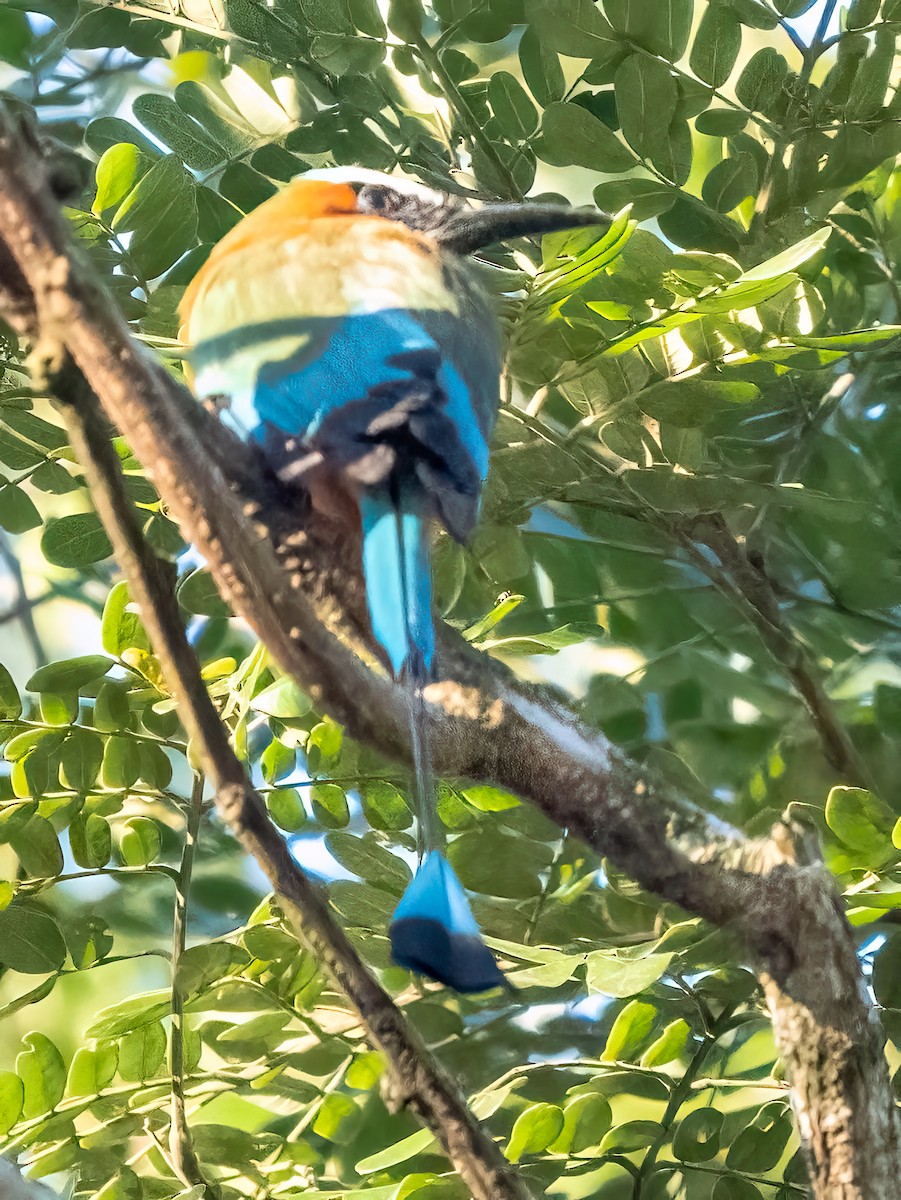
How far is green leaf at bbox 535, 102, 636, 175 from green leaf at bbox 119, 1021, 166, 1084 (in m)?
0.43

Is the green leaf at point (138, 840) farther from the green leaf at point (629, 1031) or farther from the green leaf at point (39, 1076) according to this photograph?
the green leaf at point (629, 1031)

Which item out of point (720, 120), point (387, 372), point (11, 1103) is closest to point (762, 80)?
point (720, 120)

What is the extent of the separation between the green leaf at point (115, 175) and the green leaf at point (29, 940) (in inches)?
12.1

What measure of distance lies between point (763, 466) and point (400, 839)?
0.25 metres

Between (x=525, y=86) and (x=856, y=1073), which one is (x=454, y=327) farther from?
(x=856, y=1073)

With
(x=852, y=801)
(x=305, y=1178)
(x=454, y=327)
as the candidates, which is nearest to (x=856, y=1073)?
(x=852, y=801)

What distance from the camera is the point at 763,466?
545 mm

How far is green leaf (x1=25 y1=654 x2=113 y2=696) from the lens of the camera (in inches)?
19.4

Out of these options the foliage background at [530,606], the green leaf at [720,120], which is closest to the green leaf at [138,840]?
the foliage background at [530,606]

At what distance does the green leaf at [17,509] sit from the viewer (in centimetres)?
55

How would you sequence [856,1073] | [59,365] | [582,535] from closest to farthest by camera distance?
[59,365], [856,1073], [582,535]

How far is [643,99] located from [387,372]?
0.63 feet

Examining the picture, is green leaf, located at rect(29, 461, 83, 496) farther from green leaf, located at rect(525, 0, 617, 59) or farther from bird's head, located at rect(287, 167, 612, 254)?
green leaf, located at rect(525, 0, 617, 59)

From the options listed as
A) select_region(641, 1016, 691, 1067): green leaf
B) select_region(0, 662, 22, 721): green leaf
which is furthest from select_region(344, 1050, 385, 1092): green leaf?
select_region(0, 662, 22, 721): green leaf
